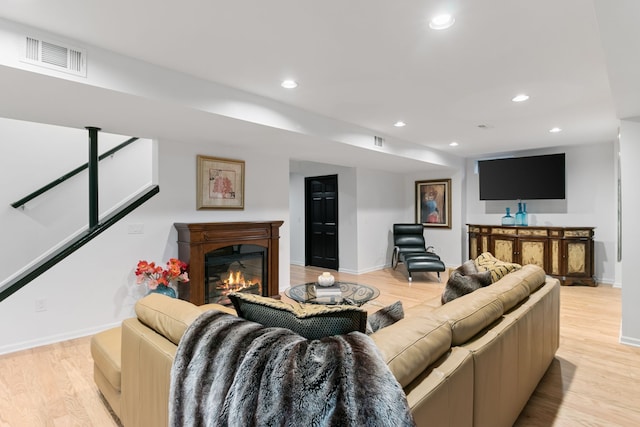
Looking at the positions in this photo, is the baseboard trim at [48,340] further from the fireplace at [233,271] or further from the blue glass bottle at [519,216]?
the blue glass bottle at [519,216]

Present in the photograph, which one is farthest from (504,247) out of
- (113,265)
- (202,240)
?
(113,265)

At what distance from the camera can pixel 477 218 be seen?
23.3 feet

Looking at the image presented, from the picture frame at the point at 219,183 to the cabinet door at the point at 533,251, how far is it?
472 centimetres

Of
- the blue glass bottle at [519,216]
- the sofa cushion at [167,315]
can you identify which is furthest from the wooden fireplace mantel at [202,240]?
the blue glass bottle at [519,216]

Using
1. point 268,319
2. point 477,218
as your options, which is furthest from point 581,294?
point 268,319

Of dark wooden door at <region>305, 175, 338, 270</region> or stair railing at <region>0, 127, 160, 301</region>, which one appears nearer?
stair railing at <region>0, 127, 160, 301</region>

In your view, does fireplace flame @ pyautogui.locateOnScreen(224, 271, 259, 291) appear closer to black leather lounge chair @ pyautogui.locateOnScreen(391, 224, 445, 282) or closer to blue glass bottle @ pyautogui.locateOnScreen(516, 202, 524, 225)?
black leather lounge chair @ pyautogui.locateOnScreen(391, 224, 445, 282)

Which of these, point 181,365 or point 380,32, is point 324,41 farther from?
point 181,365

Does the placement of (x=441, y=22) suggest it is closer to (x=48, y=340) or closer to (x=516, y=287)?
(x=516, y=287)

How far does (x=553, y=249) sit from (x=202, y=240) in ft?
17.8

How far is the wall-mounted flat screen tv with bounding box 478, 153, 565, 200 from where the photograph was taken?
5.97m

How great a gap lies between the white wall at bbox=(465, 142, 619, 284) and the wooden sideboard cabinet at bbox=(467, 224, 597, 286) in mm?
465

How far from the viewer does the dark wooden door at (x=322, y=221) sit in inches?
281

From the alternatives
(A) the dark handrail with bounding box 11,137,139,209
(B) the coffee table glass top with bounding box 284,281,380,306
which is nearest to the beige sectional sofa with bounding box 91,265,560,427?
(B) the coffee table glass top with bounding box 284,281,380,306
